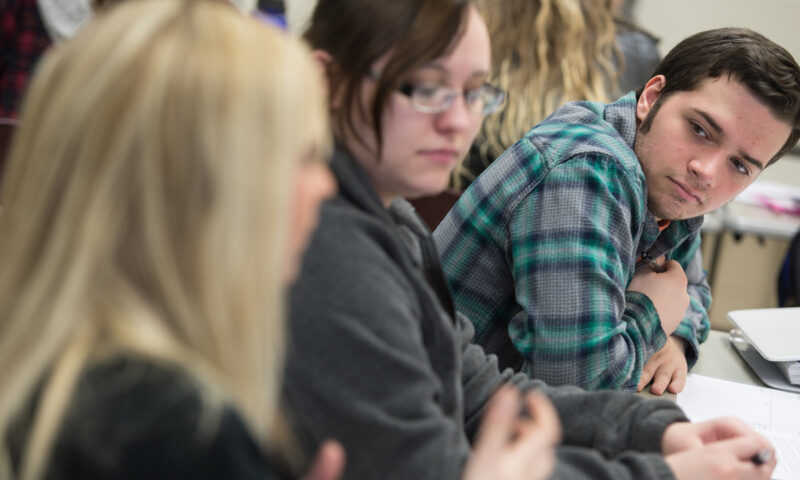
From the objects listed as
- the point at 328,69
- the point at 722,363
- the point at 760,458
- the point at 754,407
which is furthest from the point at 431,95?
the point at 722,363

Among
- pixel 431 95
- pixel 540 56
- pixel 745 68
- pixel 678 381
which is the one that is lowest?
pixel 678 381

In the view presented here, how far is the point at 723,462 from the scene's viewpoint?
0.94m

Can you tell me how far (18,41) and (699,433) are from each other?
2.26m

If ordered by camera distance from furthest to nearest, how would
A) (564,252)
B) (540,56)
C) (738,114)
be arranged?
(540,56), (738,114), (564,252)

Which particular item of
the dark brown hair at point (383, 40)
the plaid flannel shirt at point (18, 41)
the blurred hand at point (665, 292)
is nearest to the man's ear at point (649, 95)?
the blurred hand at point (665, 292)

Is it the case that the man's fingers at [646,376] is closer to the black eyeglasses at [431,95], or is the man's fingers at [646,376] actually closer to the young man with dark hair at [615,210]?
the young man with dark hair at [615,210]

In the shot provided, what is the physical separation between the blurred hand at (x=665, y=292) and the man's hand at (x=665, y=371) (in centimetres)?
4

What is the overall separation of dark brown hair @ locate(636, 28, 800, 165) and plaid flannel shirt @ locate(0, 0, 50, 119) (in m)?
1.90

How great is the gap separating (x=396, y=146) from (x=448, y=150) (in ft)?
0.21

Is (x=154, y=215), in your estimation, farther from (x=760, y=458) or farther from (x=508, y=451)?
(x=760, y=458)

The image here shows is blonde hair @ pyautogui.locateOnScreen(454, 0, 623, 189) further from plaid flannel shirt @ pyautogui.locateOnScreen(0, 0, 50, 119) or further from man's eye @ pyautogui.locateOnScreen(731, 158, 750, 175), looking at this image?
plaid flannel shirt @ pyautogui.locateOnScreen(0, 0, 50, 119)

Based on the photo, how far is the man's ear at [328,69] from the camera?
0.86 meters

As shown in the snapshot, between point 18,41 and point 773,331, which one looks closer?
point 773,331

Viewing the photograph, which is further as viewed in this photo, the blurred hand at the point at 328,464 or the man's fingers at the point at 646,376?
the man's fingers at the point at 646,376
